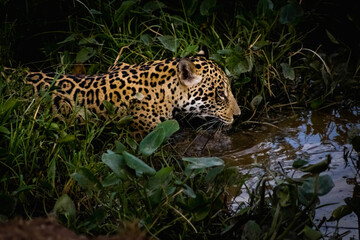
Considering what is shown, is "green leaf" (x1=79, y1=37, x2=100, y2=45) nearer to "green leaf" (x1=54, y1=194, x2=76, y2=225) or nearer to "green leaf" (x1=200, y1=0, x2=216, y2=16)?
"green leaf" (x1=200, y1=0, x2=216, y2=16)

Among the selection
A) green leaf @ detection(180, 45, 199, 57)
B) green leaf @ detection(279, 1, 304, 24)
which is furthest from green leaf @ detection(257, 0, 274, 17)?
green leaf @ detection(180, 45, 199, 57)

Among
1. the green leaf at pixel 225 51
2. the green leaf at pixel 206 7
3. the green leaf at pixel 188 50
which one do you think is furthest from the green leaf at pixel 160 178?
the green leaf at pixel 206 7

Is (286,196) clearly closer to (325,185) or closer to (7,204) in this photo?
(325,185)

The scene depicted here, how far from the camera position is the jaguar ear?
6.11 metres

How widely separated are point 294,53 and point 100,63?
7.03 ft

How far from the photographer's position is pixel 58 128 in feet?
16.3

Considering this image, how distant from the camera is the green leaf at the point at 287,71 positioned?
669cm

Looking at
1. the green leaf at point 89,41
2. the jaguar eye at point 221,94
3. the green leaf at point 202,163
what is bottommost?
the jaguar eye at point 221,94

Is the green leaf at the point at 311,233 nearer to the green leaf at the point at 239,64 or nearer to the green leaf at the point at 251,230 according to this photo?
the green leaf at the point at 251,230

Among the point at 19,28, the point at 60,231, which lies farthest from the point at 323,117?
the point at 60,231

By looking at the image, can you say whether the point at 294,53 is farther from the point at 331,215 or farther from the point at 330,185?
the point at 330,185

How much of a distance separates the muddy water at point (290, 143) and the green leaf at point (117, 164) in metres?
1.84

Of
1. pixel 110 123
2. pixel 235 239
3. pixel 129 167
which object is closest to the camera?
pixel 129 167

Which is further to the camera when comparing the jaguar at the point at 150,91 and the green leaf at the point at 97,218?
the jaguar at the point at 150,91
